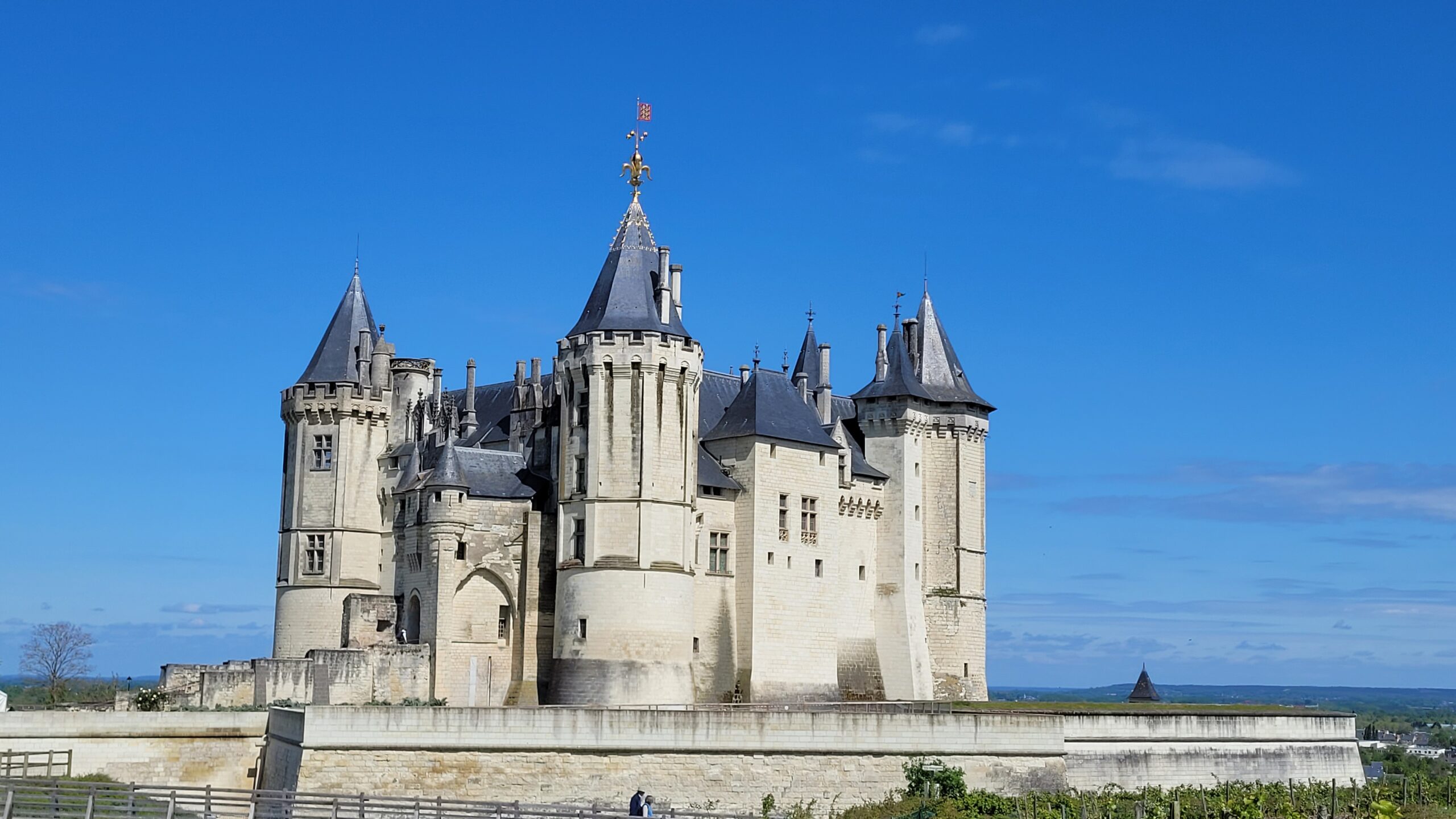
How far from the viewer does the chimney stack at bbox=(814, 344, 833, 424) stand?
54781mm

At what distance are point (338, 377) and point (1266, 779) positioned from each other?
30.5 metres

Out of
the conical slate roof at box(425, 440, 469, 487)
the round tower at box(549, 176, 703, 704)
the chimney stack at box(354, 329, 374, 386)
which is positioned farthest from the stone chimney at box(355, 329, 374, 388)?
the round tower at box(549, 176, 703, 704)

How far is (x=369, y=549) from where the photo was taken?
2056 inches

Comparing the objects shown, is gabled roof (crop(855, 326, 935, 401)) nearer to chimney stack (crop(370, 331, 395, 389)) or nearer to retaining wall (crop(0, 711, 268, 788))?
chimney stack (crop(370, 331, 395, 389))

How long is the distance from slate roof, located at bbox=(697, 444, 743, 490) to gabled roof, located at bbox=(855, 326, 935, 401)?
7.31 m

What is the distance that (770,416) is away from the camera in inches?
1951

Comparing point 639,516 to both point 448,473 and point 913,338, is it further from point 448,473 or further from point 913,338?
point 913,338

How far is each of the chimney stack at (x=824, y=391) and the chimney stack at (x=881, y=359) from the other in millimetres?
1776

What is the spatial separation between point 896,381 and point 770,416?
623 cm

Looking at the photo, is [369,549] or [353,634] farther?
[369,549]

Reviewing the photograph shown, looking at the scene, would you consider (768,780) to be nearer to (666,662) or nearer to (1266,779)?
(666,662)

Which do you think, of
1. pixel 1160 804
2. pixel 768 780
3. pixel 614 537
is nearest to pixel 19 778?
pixel 768 780

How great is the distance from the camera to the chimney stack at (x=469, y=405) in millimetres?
52031

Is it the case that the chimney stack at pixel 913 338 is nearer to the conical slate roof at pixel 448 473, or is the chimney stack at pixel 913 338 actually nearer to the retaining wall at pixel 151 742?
the conical slate roof at pixel 448 473
